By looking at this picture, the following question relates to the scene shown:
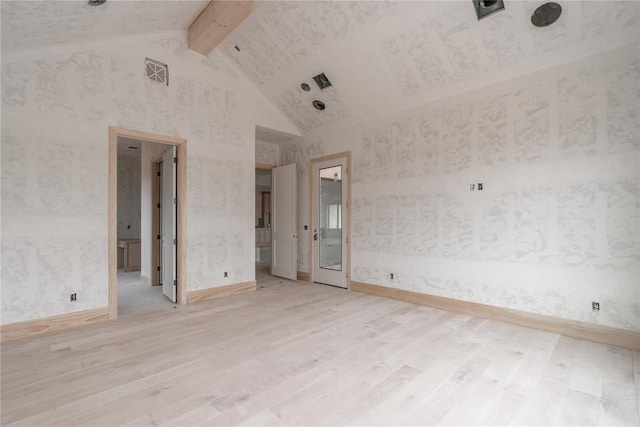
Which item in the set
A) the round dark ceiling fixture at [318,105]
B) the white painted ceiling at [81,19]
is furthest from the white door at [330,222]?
the white painted ceiling at [81,19]

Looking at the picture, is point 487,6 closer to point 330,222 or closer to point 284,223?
point 330,222

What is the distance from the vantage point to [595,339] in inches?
127

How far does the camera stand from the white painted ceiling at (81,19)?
2.82 meters

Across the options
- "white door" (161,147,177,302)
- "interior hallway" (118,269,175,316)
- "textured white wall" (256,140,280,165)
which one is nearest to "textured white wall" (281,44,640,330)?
"textured white wall" (256,140,280,165)

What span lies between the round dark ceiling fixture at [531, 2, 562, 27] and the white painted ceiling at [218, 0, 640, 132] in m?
0.05

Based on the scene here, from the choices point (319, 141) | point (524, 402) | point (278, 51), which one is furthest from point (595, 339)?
point (278, 51)

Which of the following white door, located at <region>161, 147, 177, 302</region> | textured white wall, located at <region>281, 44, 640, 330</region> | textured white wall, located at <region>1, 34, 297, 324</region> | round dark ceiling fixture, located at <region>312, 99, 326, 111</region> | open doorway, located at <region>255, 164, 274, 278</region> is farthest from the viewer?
open doorway, located at <region>255, 164, 274, 278</region>

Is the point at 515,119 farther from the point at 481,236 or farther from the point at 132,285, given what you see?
the point at 132,285

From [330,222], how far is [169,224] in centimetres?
277

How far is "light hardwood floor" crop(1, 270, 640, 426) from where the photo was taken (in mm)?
2025

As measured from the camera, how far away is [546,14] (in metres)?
3.10

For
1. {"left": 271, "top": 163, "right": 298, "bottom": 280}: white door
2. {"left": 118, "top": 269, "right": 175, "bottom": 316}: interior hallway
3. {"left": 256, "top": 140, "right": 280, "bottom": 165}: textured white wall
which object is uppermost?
{"left": 256, "top": 140, "right": 280, "bottom": 165}: textured white wall

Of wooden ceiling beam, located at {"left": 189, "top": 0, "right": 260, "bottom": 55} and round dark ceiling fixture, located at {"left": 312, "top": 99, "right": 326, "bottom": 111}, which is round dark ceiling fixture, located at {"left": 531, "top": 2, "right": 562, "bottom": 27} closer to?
wooden ceiling beam, located at {"left": 189, "top": 0, "right": 260, "bottom": 55}

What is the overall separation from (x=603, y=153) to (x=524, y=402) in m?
2.66
